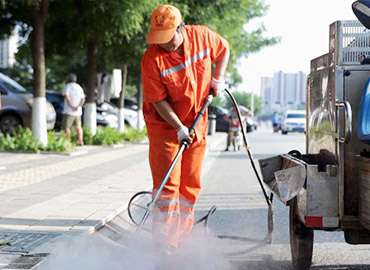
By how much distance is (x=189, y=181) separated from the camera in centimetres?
550

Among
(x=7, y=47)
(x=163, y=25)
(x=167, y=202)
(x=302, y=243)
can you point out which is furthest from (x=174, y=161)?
(x=7, y=47)

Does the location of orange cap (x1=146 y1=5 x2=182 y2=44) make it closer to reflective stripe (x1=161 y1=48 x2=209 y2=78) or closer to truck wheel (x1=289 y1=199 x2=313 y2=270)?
reflective stripe (x1=161 y1=48 x2=209 y2=78)

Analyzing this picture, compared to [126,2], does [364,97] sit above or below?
below

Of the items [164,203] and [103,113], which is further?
[103,113]

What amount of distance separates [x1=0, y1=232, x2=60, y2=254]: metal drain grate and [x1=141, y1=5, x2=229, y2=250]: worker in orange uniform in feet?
4.01

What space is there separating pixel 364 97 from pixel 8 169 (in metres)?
8.61

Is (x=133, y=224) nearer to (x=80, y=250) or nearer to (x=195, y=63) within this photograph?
(x=80, y=250)

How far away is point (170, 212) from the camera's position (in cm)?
527

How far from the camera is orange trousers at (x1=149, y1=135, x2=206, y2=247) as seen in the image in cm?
526

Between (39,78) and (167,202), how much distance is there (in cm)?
1113

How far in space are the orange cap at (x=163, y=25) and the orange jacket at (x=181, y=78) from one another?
0.49ft

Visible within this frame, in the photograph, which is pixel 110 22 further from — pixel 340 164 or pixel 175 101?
pixel 340 164

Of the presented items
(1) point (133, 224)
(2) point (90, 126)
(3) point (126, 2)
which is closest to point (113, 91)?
(2) point (90, 126)

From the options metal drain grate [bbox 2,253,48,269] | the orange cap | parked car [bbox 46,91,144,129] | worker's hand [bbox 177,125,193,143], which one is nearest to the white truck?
worker's hand [bbox 177,125,193,143]
